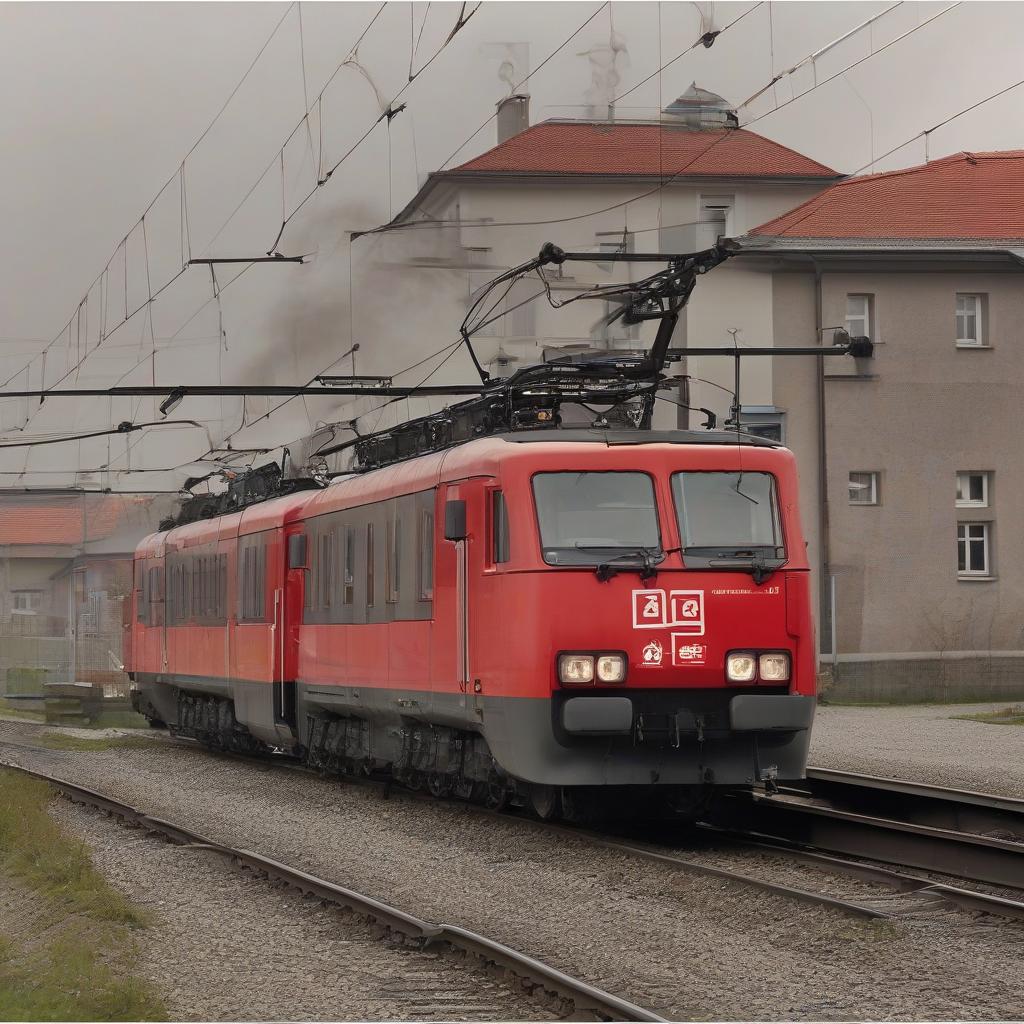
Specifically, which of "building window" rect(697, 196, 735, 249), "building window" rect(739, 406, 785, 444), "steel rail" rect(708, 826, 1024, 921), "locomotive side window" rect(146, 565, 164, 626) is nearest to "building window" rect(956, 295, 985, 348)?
"building window" rect(739, 406, 785, 444)

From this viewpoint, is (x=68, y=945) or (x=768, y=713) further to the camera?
(x=768, y=713)

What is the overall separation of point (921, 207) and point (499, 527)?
32918 millimetres

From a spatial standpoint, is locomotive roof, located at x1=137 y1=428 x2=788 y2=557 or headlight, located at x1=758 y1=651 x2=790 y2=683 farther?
locomotive roof, located at x1=137 y1=428 x2=788 y2=557

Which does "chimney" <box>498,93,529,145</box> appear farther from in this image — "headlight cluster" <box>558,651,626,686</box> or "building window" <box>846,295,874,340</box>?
"headlight cluster" <box>558,651,626,686</box>

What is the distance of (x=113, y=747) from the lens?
92.1 feet

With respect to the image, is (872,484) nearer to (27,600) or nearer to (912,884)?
(912,884)

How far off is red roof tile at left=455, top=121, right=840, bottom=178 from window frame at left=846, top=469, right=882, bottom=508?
42.1ft

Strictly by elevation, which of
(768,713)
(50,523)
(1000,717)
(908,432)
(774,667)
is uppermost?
(50,523)

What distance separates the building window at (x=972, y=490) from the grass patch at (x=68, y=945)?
101 feet

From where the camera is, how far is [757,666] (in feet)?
42.9

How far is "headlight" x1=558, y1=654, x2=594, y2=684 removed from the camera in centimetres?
1275

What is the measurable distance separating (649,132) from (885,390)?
15181 millimetres

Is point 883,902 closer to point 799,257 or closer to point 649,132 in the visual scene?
point 799,257

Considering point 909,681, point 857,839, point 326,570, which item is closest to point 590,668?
point 857,839
